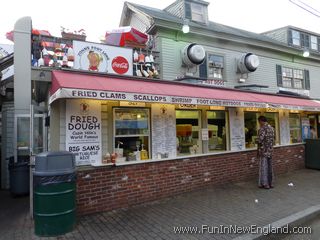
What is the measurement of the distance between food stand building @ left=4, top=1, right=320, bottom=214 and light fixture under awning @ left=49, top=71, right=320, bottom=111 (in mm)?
23

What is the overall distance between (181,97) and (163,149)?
1.54m

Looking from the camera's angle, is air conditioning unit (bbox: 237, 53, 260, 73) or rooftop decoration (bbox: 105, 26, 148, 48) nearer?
rooftop decoration (bbox: 105, 26, 148, 48)

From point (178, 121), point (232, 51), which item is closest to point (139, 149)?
point (178, 121)

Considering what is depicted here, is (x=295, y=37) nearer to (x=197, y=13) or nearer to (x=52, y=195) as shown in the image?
(x=197, y=13)

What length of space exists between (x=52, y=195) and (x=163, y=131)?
11.2ft

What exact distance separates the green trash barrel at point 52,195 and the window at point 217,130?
5005 mm

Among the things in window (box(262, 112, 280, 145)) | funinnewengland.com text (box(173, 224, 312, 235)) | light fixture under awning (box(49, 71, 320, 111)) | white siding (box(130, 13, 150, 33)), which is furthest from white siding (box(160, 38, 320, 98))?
funinnewengland.com text (box(173, 224, 312, 235))

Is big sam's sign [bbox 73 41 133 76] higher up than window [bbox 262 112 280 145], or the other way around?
big sam's sign [bbox 73 41 133 76]

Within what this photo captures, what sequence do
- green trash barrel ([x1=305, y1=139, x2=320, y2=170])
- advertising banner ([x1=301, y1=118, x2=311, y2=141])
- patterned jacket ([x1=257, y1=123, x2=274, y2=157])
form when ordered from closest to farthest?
1. patterned jacket ([x1=257, y1=123, x2=274, y2=157])
2. green trash barrel ([x1=305, y1=139, x2=320, y2=170])
3. advertising banner ([x1=301, y1=118, x2=311, y2=141])

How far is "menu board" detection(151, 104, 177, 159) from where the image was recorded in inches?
275

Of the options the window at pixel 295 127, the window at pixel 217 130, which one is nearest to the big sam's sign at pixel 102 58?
the window at pixel 217 130

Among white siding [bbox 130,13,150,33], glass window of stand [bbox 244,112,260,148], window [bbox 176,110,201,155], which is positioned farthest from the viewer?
white siding [bbox 130,13,150,33]

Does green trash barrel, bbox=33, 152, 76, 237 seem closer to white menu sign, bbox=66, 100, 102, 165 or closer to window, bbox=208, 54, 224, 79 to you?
white menu sign, bbox=66, 100, 102, 165

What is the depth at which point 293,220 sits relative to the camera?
5.13 meters
